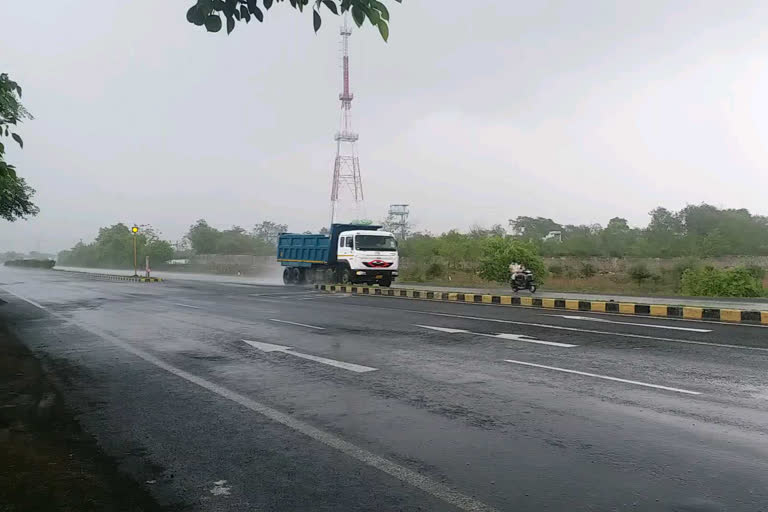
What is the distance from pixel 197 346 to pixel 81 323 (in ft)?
17.4

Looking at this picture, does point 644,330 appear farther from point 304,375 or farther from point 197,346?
point 197,346

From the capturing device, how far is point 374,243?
1047 inches

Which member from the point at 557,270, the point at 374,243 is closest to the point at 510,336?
the point at 374,243

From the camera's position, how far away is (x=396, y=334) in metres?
11.2

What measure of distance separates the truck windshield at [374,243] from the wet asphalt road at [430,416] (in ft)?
49.0

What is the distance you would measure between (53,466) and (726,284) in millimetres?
27102

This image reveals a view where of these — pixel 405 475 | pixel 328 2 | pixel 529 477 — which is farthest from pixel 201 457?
pixel 328 2

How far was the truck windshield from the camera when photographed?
26359 millimetres

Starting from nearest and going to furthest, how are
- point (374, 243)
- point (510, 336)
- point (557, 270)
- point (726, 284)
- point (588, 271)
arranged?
1. point (510, 336)
2. point (726, 284)
3. point (374, 243)
4. point (588, 271)
5. point (557, 270)

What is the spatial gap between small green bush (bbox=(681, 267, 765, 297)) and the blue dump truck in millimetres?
13612

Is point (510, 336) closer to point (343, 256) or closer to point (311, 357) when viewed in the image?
point (311, 357)

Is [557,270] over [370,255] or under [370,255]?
under

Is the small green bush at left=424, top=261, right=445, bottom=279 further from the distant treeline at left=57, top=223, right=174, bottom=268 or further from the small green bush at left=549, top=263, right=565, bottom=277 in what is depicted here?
the distant treeline at left=57, top=223, right=174, bottom=268

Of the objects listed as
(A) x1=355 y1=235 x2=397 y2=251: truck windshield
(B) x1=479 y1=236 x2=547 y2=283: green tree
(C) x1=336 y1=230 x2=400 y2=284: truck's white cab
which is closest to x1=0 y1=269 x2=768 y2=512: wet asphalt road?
(C) x1=336 y1=230 x2=400 y2=284: truck's white cab
